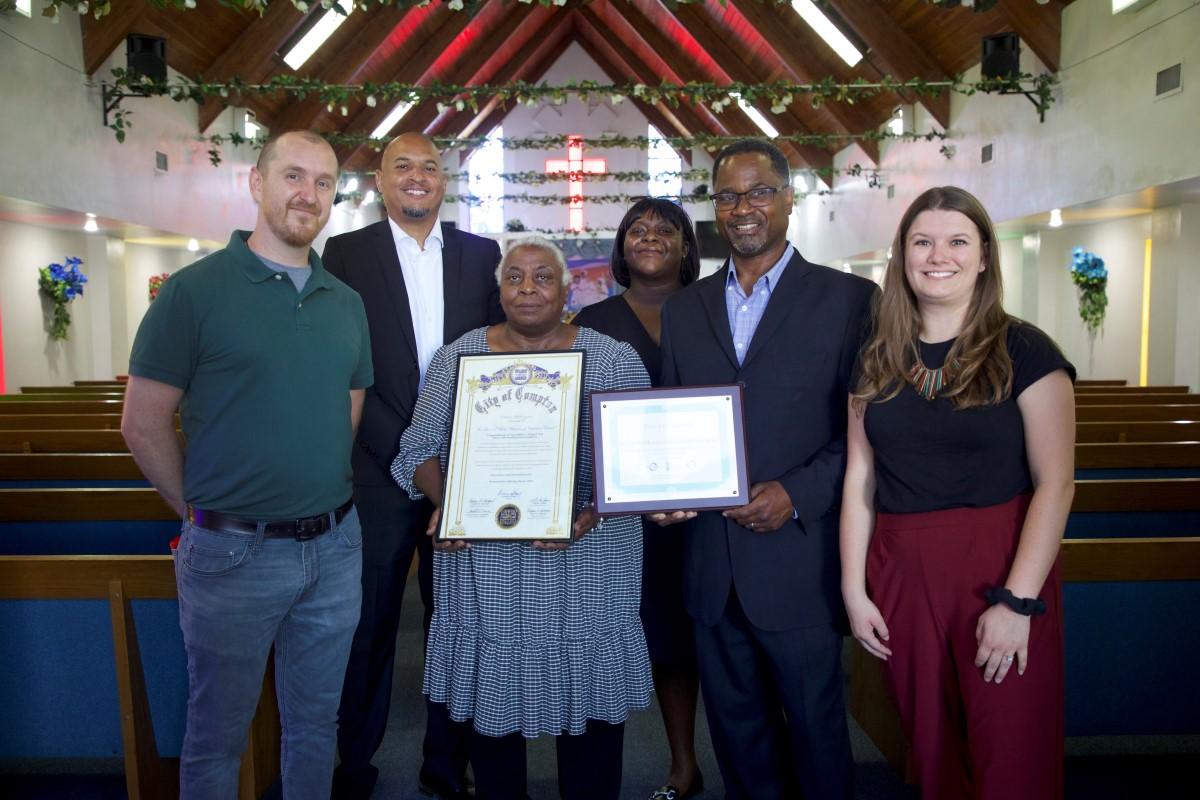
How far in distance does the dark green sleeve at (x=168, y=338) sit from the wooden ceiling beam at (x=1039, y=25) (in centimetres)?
838

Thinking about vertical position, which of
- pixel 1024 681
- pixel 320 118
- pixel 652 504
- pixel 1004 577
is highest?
pixel 320 118

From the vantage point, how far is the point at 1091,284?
32.7 feet

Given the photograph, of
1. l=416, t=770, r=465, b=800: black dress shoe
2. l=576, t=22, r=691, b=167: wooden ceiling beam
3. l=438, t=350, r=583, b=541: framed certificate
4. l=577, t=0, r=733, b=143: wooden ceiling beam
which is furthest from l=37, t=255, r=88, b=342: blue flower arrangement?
l=576, t=22, r=691, b=167: wooden ceiling beam

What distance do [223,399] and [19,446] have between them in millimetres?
3233

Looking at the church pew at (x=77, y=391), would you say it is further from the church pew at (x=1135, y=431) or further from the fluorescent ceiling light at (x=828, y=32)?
the fluorescent ceiling light at (x=828, y=32)

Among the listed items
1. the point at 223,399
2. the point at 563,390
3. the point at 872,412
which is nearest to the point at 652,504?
the point at 563,390

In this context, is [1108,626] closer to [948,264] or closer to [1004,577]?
[1004,577]

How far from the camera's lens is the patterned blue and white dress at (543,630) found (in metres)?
2.17

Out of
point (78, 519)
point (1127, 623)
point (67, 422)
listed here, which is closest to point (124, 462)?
point (78, 519)

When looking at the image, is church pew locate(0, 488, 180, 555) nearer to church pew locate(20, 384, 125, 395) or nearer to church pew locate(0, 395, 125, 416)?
church pew locate(0, 395, 125, 416)

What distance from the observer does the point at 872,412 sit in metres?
1.88

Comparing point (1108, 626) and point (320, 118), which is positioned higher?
point (320, 118)

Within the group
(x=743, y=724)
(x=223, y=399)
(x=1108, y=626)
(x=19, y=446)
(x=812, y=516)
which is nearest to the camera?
(x=223, y=399)

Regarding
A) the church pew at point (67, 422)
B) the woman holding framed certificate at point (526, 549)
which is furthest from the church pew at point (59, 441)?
the woman holding framed certificate at point (526, 549)
